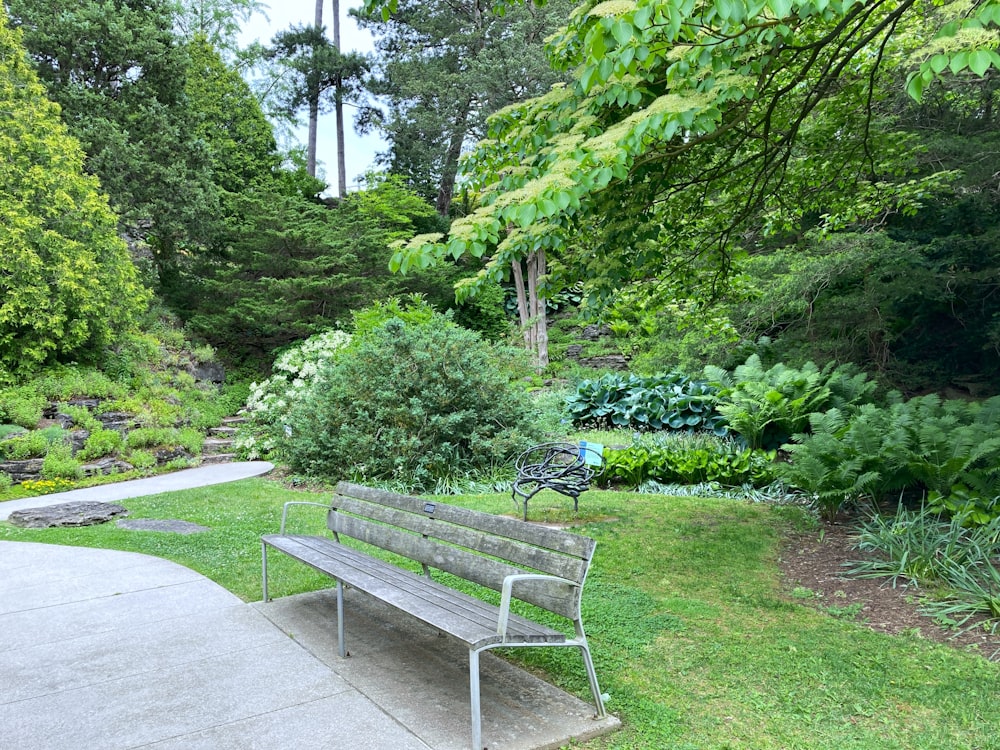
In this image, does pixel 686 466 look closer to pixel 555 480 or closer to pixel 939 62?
pixel 555 480

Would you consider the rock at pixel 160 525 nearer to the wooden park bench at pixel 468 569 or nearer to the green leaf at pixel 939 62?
the wooden park bench at pixel 468 569

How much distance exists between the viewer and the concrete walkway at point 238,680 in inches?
113

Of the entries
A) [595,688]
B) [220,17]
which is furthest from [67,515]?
Answer: [220,17]

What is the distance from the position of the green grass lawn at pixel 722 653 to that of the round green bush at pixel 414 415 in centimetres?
252

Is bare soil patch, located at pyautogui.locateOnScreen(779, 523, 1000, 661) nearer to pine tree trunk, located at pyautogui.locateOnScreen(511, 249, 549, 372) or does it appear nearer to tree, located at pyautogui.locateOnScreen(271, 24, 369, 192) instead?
pine tree trunk, located at pyautogui.locateOnScreen(511, 249, 549, 372)

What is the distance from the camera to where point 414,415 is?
923cm

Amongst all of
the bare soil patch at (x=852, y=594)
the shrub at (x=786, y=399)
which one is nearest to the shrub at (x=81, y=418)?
the shrub at (x=786, y=399)

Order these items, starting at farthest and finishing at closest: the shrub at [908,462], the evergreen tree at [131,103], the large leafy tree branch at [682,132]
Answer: the evergreen tree at [131,103] < the shrub at [908,462] < the large leafy tree branch at [682,132]

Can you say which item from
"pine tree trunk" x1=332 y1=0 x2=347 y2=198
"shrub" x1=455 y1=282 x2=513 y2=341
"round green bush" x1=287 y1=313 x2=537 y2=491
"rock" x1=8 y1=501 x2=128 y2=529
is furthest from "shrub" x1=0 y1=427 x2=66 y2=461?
"pine tree trunk" x1=332 y1=0 x2=347 y2=198

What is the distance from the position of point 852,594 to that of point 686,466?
4.53m

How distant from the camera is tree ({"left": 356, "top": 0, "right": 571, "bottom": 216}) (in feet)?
63.6

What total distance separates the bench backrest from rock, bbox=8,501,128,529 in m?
3.79

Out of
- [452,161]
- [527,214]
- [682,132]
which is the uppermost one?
[452,161]

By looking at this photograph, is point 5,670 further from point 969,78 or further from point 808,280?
point 969,78
